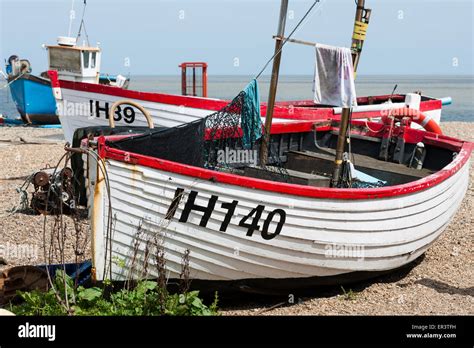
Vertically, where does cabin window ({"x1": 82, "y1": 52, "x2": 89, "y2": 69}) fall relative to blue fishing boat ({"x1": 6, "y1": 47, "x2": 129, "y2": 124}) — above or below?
above

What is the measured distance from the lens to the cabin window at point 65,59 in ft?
77.6

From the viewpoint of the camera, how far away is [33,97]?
32156mm

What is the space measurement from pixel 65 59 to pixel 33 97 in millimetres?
8872

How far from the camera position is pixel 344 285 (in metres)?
7.92

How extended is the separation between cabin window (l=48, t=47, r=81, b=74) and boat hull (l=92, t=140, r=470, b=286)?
17.9 metres

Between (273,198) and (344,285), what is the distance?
1.83 m

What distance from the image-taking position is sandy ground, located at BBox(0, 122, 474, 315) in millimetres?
7348

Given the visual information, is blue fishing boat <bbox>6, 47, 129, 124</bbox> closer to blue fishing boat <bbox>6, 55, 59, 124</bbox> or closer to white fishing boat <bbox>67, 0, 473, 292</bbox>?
blue fishing boat <bbox>6, 55, 59, 124</bbox>
